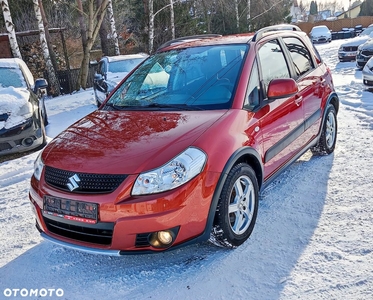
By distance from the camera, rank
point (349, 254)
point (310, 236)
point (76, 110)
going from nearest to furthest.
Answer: point (349, 254)
point (310, 236)
point (76, 110)

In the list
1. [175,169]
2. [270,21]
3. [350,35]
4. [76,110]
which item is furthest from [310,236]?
[350,35]

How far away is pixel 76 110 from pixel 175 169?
8.89 meters

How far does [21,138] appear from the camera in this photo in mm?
6023

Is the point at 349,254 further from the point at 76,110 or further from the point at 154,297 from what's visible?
the point at 76,110

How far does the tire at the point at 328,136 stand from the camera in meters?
4.82

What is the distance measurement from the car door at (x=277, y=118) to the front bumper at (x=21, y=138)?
4.17m

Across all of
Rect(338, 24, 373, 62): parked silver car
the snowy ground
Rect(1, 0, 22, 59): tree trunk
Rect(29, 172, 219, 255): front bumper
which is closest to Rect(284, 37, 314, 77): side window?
the snowy ground

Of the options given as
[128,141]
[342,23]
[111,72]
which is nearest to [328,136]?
[128,141]

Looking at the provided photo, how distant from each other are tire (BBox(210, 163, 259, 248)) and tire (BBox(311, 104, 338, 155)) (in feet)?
6.68

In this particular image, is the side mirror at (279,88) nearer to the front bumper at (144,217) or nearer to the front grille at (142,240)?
the front bumper at (144,217)

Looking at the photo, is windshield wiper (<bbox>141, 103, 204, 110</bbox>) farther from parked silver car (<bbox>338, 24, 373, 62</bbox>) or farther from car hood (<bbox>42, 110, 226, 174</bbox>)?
parked silver car (<bbox>338, 24, 373, 62</bbox>)

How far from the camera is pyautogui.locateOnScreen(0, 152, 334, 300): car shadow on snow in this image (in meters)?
2.59

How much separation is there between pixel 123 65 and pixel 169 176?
29.0 feet

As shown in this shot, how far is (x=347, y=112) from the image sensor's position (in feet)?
23.8
